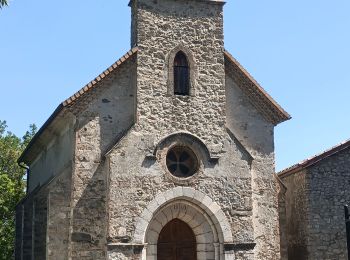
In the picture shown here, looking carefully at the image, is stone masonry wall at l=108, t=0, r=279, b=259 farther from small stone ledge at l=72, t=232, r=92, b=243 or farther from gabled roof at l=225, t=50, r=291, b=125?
small stone ledge at l=72, t=232, r=92, b=243

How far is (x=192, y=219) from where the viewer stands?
1727 cm

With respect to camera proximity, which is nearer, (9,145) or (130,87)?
(130,87)

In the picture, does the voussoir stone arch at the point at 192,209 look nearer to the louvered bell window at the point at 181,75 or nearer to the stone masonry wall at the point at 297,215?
the louvered bell window at the point at 181,75

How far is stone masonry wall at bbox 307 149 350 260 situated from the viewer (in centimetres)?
1897

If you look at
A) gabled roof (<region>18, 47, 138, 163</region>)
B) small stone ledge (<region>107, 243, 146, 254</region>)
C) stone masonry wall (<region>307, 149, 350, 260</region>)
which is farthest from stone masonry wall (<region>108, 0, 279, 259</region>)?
stone masonry wall (<region>307, 149, 350, 260</region>)

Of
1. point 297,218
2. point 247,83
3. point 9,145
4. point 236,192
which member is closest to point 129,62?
point 247,83

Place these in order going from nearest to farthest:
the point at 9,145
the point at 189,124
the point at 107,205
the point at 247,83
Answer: the point at 107,205
the point at 189,124
the point at 247,83
the point at 9,145

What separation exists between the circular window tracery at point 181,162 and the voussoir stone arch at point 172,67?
1.86 metres

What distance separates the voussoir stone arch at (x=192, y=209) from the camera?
16547 millimetres

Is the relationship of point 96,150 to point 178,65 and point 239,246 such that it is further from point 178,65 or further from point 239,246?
point 239,246

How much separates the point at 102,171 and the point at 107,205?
3.49ft

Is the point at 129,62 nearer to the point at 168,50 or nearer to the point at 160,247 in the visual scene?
the point at 168,50

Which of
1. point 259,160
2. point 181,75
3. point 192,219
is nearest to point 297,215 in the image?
point 259,160

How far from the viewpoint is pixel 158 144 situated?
55.3 ft
